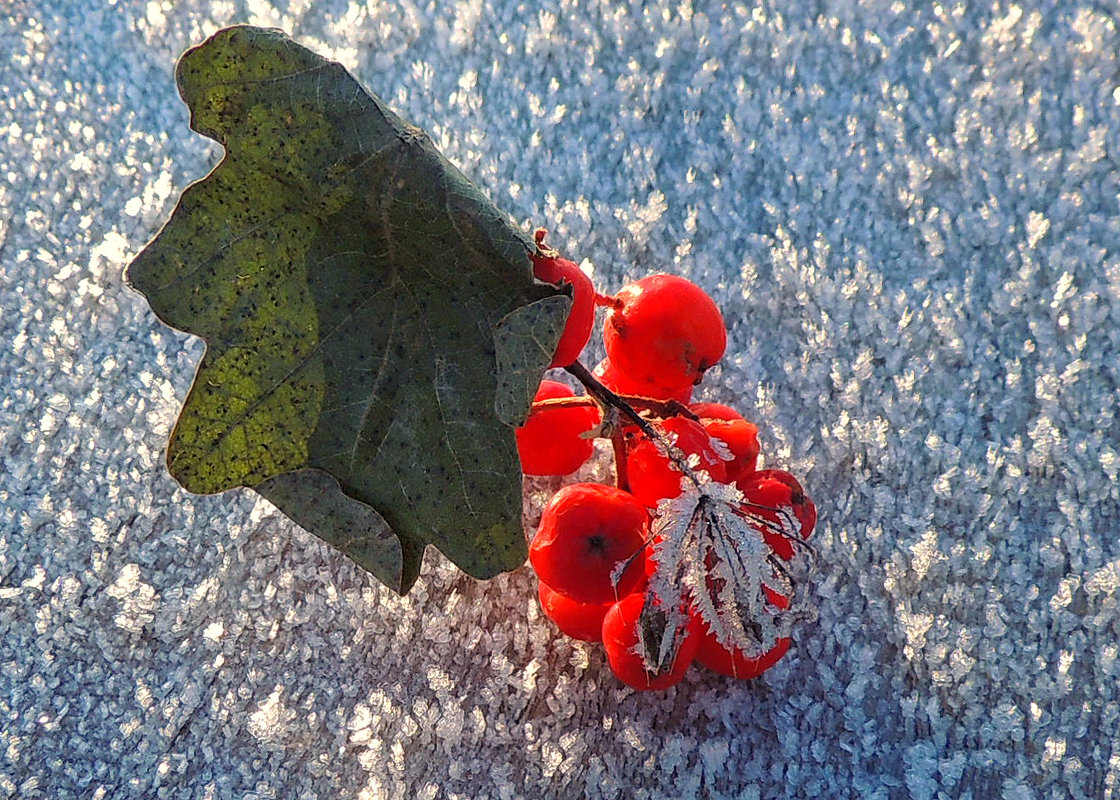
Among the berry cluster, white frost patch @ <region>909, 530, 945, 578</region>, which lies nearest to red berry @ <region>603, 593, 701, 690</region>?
the berry cluster

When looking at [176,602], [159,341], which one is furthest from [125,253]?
[176,602]

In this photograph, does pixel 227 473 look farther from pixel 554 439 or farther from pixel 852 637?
pixel 852 637

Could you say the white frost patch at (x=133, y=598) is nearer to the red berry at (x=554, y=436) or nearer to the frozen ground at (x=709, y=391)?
the frozen ground at (x=709, y=391)

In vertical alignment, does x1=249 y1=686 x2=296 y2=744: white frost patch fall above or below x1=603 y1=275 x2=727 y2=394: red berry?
below

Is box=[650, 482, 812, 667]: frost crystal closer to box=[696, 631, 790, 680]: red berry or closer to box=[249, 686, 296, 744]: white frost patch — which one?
box=[696, 631, 790, 680]: red berry

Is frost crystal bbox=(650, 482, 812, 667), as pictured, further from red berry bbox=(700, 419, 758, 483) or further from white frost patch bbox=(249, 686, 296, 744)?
white frost patch bbox=(249, 686, 296, 744)

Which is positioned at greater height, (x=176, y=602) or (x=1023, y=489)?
(x=1023, y=489)

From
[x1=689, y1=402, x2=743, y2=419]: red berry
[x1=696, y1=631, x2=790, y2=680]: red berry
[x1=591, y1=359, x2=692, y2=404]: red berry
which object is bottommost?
[x1=696, y1=631, x2=790, y2=680]: red berry
